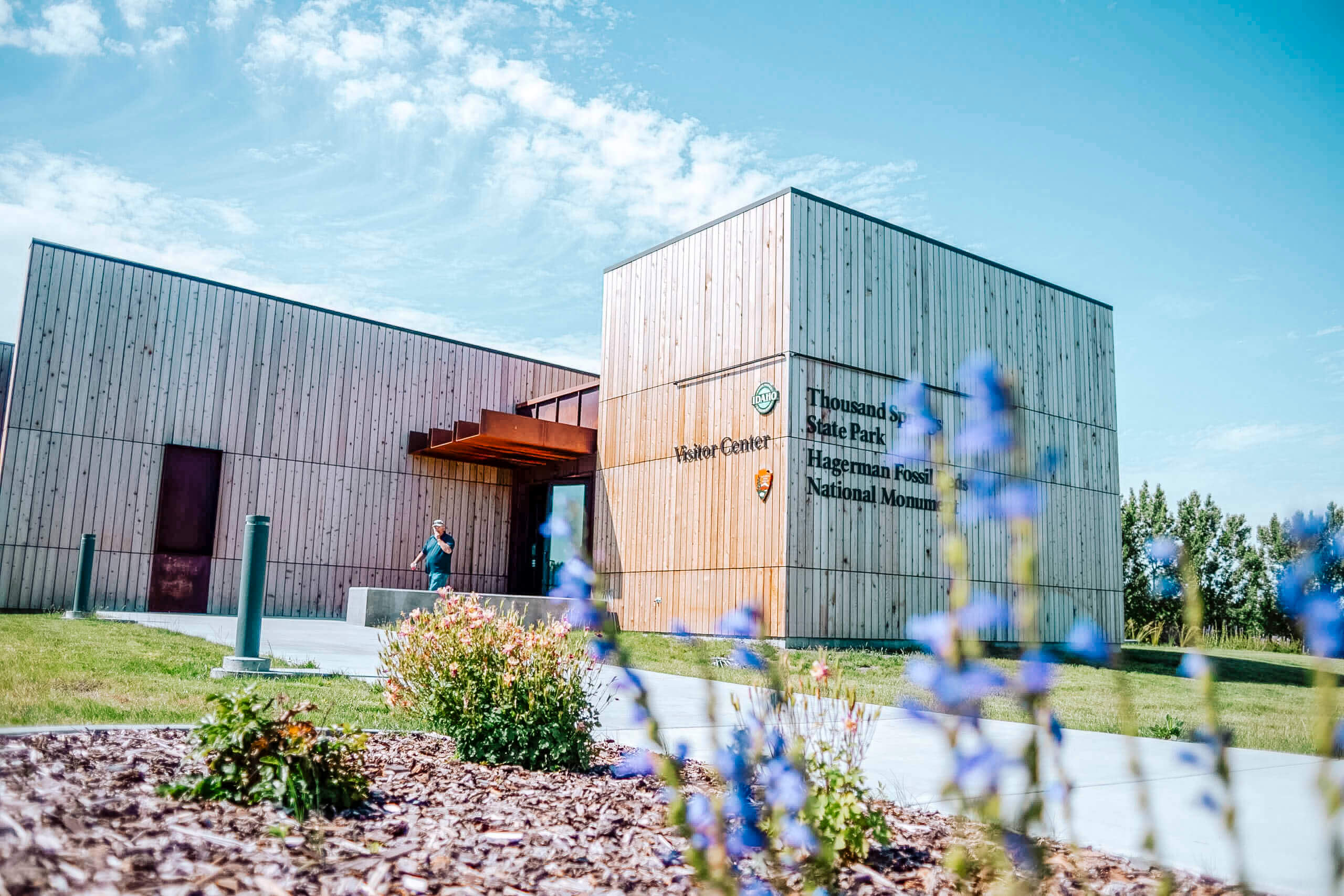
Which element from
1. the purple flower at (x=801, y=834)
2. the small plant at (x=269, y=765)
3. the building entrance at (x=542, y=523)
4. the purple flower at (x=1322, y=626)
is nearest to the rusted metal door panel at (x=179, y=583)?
the building entrance at (x=542, y=523)

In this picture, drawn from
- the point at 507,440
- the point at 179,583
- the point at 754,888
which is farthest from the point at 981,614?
the point at 179,583

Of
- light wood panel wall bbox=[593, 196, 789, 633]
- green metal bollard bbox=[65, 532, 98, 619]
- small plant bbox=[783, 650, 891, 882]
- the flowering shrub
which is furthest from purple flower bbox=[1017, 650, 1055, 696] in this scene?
green metal bollard bbox=[65, 532, 98, 619]

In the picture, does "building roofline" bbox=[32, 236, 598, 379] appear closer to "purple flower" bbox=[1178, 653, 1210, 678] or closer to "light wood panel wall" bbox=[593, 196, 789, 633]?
"light wood panel wall" bbox=[593, 196, 789, 633]

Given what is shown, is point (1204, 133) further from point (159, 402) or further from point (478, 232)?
point (159, 402)

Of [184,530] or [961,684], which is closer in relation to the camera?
[961,684]

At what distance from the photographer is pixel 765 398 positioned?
579 inches

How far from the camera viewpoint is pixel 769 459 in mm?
14539

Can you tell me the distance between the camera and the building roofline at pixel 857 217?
594 inches

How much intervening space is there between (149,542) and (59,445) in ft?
7.45

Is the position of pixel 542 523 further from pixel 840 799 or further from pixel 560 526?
pixel 560 526

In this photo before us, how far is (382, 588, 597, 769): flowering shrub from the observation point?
4500mm

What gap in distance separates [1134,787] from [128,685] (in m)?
6.39

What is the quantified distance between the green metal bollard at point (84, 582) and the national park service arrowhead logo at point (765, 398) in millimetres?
10434

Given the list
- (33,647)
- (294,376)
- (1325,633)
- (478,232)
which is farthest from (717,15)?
(294,376)
